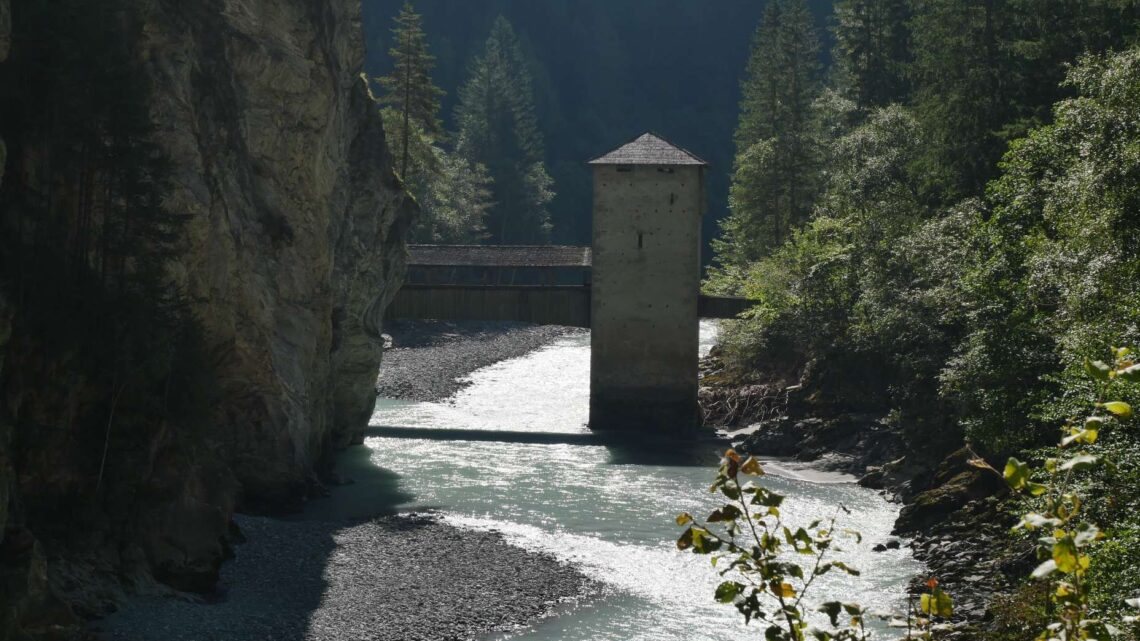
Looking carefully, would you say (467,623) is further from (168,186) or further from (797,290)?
(797,290)

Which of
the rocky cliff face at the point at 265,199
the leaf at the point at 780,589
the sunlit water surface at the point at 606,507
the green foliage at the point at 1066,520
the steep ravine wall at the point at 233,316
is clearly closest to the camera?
the green foliage at the point at 1066,520

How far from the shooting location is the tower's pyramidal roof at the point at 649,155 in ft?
106

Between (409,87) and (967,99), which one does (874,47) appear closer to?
(967,99)

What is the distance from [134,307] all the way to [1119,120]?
40.6 ft

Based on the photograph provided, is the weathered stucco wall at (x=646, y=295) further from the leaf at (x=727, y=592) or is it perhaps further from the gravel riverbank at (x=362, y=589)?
the leaf at (x=727, y=592)

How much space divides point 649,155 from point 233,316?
14.0 m

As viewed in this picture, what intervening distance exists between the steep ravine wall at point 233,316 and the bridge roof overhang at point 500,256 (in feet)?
20.5

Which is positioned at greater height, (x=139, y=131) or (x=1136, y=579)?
(x=139, y=131)

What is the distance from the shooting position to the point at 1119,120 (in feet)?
51.8

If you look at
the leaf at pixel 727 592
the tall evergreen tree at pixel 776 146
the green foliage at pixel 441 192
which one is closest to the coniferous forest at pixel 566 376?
the leaf at pixel 727 592

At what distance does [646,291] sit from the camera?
32.7 m

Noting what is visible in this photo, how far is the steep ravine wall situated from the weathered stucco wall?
5438 mm

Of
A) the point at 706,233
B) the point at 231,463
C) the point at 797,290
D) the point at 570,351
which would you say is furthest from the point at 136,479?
the point at 706,233

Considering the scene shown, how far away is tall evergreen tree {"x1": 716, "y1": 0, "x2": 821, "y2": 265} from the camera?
144ft
